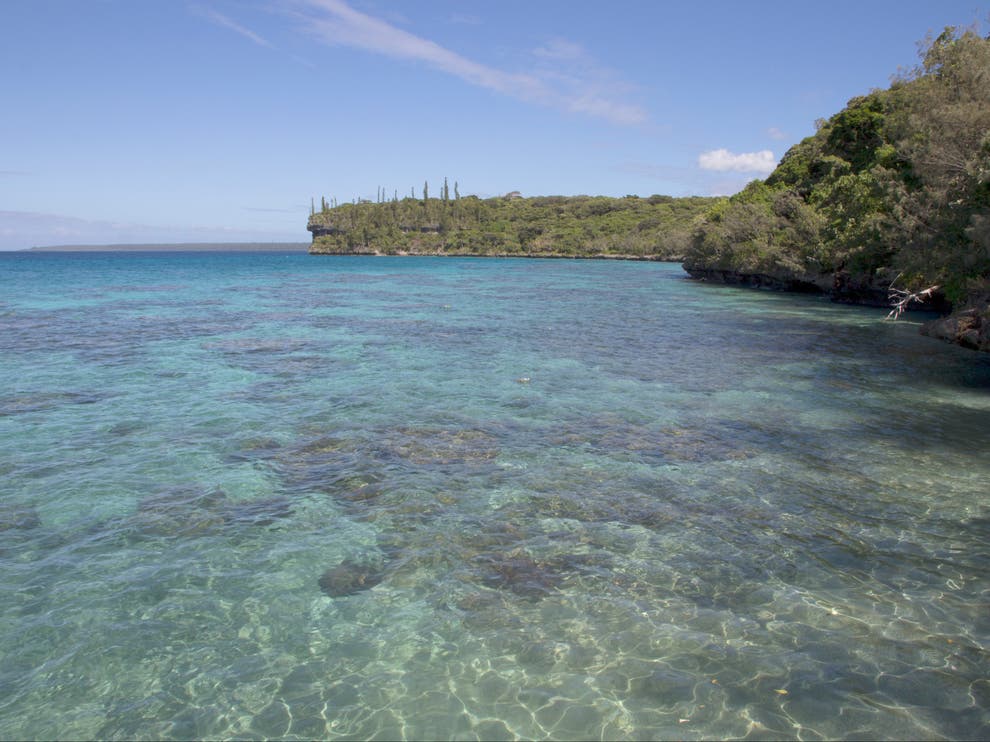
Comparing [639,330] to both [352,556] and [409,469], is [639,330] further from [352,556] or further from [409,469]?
[352,556]

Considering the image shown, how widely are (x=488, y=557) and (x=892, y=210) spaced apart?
31392 mm

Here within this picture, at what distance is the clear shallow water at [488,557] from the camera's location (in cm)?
556

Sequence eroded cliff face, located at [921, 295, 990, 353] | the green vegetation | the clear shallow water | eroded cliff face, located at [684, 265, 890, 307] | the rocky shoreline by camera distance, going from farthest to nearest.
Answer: eroded cliff face, located at [684, 265, 890, 307] → the rocky shoreline → eroded cliff face, located at [921, 295, 990, 353] → the green vegetation → the clear shallow water

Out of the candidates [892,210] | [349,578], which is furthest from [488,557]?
[892,210]

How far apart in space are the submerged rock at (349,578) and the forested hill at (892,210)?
63.2ft

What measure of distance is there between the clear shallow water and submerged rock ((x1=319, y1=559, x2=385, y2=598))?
38mm

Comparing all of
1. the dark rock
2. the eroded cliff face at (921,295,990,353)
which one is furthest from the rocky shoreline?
the dark rock

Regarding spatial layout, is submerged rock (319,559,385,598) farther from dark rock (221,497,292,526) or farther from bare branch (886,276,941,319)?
bare branch (886,276,941,319)

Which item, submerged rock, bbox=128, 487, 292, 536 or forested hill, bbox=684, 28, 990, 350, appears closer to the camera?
submerged rock, bbox=128, 487, 292, 536

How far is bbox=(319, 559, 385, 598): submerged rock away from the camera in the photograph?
7.32m

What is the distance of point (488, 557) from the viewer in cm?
798

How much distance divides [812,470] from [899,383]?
10.1 meters

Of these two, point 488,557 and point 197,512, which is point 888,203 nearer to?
point 488,557

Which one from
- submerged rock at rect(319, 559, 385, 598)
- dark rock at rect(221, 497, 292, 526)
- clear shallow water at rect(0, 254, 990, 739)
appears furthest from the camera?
dark rock at rect(221, 497, 292, 526)
